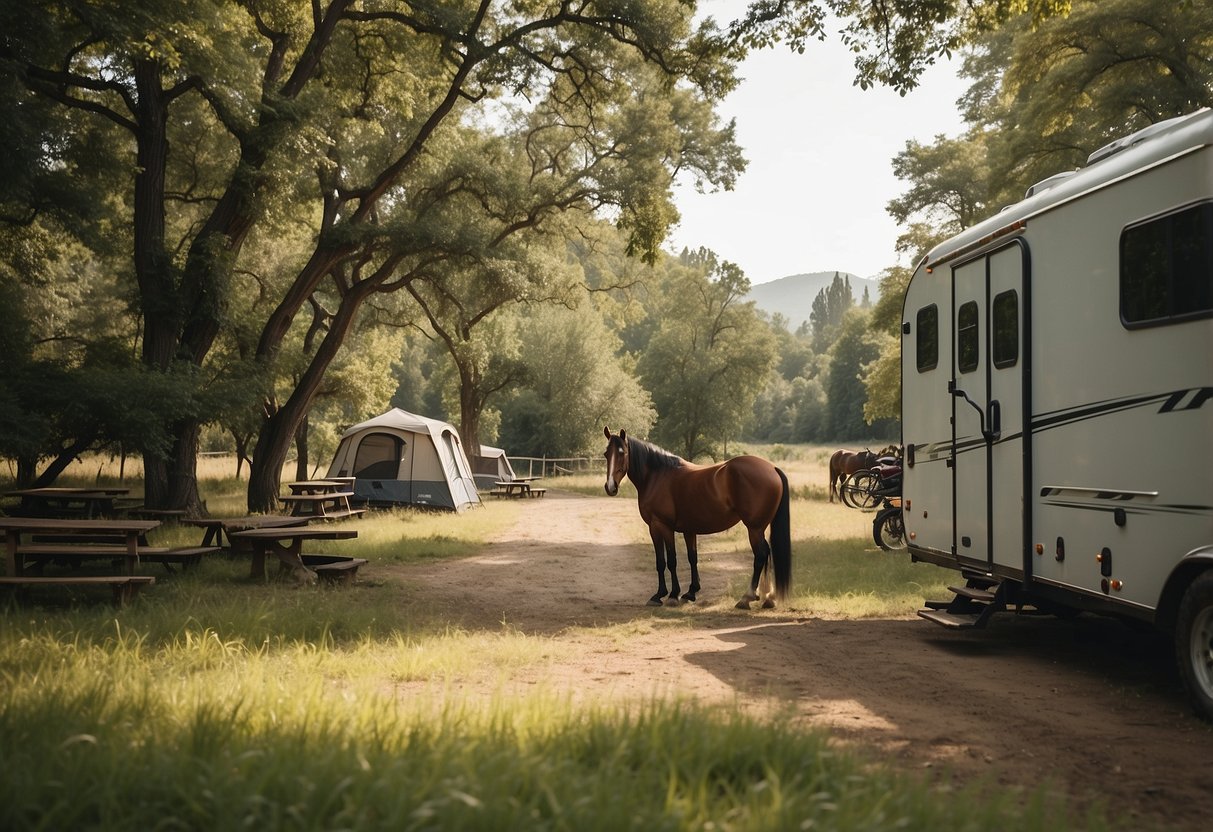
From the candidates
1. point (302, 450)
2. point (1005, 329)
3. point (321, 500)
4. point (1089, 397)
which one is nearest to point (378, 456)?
point (321, 500)

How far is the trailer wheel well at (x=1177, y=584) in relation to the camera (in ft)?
15.6

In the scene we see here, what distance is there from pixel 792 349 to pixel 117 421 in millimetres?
123616

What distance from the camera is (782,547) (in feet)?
29.5

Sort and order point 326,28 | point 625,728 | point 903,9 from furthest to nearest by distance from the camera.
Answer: point 326,28 → point 903,9 → point 625,728

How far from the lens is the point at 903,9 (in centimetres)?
1120

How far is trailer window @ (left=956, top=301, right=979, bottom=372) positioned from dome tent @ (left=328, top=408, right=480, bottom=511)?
1496 cm

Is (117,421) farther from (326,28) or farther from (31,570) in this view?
(326,28)

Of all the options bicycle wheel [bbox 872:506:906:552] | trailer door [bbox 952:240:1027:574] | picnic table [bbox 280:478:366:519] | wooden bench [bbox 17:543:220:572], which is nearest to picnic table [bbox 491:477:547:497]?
picnic table [bbox 280:478:366:519]

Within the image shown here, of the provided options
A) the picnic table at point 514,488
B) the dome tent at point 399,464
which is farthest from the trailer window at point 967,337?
the picnic table at point 514,488

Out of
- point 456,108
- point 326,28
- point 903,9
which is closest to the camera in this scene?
point 903,9

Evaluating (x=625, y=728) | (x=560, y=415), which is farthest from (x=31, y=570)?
(x=560, y=415)

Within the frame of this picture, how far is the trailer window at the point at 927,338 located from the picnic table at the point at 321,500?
34.5 ft

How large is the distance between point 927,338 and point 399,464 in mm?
15086

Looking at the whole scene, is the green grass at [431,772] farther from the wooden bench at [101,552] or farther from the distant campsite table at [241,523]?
the distant campsite table at [241,523]
